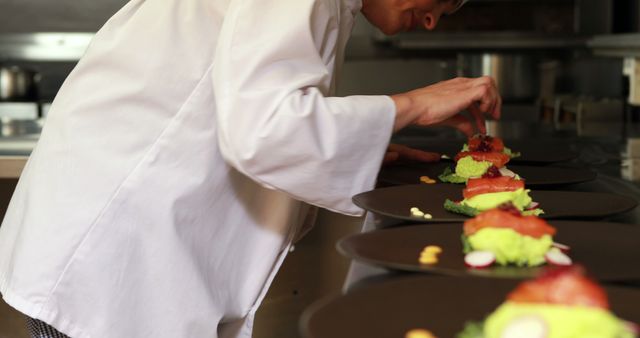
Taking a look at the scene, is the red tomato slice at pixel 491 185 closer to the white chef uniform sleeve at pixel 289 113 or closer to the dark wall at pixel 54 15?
the white chef uniform sleeve at pixel 289 113

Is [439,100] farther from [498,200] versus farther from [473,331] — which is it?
[473,331]

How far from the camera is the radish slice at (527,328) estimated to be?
628 millimetres

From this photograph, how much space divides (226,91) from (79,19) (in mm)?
3353

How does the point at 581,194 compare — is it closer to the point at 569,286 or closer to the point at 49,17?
the point at 569,286

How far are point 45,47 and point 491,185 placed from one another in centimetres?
382

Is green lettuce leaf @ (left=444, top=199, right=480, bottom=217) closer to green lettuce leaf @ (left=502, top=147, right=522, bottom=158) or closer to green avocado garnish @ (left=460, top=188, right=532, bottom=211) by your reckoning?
green avocado garnish @ (left=460, top=188, right=532, bottom=211)

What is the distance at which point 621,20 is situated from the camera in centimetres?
410

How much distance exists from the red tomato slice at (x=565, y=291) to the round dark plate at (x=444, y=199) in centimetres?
52

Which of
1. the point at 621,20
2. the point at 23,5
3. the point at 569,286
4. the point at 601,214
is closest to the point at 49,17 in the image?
the point at 23,5

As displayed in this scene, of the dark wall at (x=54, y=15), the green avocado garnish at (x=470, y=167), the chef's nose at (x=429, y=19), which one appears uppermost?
the chef's nose at (x=429, y=19)

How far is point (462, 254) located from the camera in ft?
3.33

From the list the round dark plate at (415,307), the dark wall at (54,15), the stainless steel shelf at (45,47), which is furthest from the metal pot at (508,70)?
the round dark plate at (415,307)

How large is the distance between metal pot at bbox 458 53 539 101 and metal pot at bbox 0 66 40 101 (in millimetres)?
2115

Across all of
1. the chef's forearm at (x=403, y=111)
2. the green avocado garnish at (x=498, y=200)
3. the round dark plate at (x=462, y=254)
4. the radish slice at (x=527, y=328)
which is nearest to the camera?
the radish slice at (x=527, y=328)
